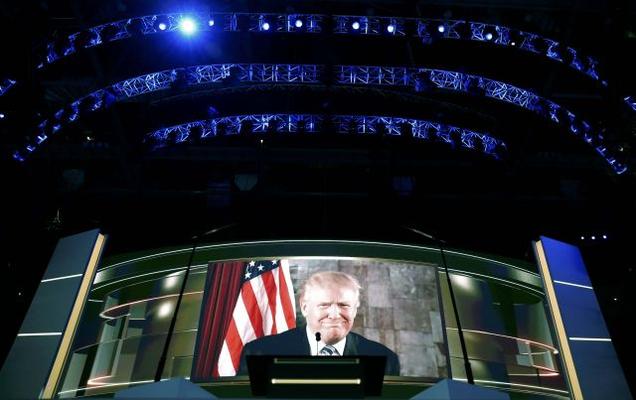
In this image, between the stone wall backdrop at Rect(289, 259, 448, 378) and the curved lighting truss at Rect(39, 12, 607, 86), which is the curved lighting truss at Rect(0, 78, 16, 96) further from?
the stone wall backdrop at Rect(289, 259, 448, 378)

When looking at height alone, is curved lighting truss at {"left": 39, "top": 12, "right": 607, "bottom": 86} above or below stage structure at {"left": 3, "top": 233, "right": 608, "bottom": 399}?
above

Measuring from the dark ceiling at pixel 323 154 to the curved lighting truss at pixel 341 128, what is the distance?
1.17 feet

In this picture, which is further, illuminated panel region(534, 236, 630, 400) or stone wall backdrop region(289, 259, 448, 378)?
illuminated panel region(534, 236, 630, 400)

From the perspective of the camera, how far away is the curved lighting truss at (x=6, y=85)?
33.9 feet

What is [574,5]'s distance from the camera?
10031mm

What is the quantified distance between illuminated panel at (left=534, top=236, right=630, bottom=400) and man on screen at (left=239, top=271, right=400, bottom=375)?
3049mm

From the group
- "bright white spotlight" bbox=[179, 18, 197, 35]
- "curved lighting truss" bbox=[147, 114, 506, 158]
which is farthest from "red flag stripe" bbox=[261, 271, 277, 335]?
"bright white spotlight" bbox=[179, 18, 197, 35]

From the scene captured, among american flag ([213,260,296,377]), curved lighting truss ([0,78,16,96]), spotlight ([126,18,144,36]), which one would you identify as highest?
spotlight ([126,18,144,36])

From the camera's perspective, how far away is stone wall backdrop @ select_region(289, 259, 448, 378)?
305 inches

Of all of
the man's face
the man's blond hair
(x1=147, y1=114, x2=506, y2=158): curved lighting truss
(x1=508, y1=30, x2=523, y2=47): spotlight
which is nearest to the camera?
the man's face

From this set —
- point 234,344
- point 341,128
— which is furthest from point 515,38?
point 234,344

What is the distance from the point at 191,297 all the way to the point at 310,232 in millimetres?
3562

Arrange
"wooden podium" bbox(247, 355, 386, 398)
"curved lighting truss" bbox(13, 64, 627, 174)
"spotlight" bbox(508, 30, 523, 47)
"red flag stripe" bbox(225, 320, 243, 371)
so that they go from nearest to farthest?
"wooden podium" bbox(247, 355, 386, 398) → "red flag stripe" bbox(225, 320, 243, 371) → "spotlight" bbox(508, 30, 523, 47) → "curved lighting truss" bbox(13, 64, 627, 174)

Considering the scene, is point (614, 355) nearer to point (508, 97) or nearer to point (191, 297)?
point (508, 97)
